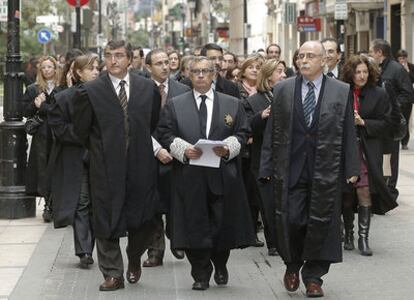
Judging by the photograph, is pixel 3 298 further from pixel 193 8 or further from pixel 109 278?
pixel 193 8

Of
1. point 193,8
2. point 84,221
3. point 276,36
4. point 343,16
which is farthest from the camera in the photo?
point 193,8

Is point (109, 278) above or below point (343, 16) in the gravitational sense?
below

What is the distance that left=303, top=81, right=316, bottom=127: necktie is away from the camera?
8.84 metres

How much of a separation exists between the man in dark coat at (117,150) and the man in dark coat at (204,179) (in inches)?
7.9

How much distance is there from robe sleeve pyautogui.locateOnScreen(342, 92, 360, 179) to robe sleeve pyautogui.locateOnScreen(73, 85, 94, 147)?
6.33 feet

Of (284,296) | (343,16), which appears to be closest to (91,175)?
(284,296)

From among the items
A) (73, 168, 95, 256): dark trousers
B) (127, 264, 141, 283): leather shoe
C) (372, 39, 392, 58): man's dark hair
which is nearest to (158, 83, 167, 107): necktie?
(73, 168, 95, 256): dark trousers

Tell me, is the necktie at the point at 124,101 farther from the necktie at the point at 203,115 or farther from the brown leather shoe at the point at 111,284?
the brown leather shoe at the point at 111,284

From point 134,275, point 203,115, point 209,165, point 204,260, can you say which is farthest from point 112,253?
point 203,115

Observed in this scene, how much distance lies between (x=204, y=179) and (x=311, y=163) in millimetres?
862

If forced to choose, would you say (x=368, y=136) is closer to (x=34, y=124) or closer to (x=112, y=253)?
(x=112, y=253)

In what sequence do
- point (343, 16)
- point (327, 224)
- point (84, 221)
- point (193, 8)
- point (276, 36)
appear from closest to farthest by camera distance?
point (327, 224), point (84, 221), point (343, 16), point (276, 36), point (193, 8)

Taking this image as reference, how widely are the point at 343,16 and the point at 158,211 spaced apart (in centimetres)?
1756

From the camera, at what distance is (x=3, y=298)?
361 inches
